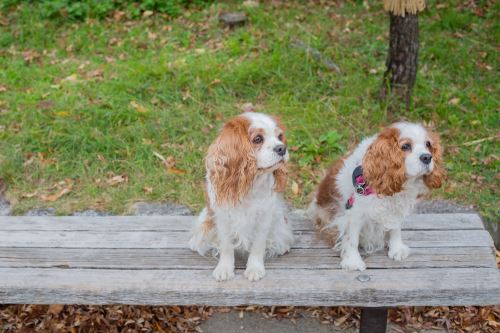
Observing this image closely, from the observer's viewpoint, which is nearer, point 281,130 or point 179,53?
point 281,130

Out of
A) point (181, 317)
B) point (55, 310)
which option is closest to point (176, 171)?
point (181, 317)

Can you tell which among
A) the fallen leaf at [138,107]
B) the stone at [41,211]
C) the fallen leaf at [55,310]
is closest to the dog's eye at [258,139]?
the fallen leaf at [55,310]

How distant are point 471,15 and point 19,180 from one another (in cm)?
648

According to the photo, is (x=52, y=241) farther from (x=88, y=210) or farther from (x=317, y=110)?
(x=317, y=110)

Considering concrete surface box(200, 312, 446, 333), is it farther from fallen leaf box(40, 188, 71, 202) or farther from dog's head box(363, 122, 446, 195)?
fallen leaf box(40, 188, 71, 202)

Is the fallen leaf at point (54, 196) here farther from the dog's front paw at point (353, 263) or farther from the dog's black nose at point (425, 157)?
the dog's black nose at point (425, 157)

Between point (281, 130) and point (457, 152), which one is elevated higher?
point (281, 130)

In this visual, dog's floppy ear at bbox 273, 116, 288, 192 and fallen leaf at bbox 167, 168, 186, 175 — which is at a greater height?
dog's floppy ear at bbox 273, 116, 288, 192

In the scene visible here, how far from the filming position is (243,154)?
2.77m

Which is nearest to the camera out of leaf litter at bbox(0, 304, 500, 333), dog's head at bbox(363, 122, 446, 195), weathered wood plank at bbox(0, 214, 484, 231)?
dog's head at bbox(363, 122, 446, 195)

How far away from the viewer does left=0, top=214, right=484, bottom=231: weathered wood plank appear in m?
3.69

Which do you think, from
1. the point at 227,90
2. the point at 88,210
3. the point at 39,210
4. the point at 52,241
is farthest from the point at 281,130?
the point at 227,90

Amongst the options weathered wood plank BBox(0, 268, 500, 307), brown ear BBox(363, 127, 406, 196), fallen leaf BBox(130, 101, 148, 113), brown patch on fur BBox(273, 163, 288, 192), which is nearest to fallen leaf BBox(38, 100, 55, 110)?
fallen leaf BBox(130, 101, 148, 113)

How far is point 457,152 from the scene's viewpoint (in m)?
5.28
